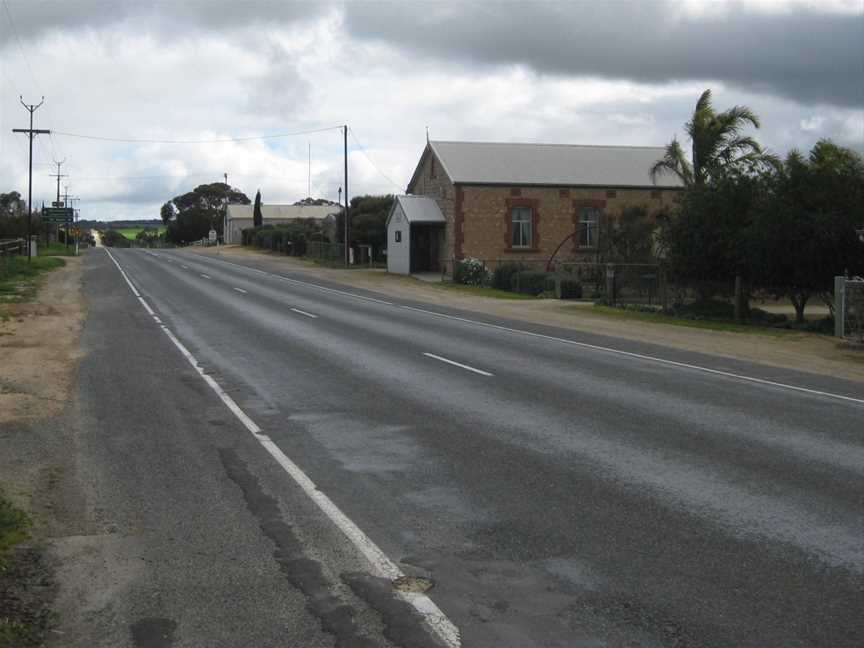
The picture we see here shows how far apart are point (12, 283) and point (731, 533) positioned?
37128 millimetres

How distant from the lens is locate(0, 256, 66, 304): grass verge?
106ft

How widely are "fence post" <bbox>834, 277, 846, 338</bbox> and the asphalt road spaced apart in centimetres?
577

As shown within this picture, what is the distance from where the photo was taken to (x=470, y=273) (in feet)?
149

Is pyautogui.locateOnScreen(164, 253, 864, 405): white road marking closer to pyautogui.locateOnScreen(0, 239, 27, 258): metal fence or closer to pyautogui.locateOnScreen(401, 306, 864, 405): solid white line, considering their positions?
pyautogui.locateOnScreen(401, 306, 864, 405): solid white line

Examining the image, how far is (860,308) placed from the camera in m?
20.7

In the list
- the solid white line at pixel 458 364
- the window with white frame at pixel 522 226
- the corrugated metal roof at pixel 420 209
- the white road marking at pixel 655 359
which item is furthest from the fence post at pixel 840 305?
the corrugated metal roof at pixel 420 209

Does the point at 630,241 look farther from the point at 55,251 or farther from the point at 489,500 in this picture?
the point at 55,251

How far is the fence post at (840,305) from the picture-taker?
20.8m

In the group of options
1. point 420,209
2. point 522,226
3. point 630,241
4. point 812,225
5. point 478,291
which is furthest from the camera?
point 420,209

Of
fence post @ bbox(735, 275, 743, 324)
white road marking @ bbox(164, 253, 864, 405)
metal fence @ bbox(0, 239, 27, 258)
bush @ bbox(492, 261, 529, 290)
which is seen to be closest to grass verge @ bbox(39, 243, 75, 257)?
metal fence @ bbox(0, 239, 27, 258)

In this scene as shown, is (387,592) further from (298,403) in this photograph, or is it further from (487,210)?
(487,210)

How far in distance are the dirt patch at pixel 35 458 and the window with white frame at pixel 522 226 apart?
1181 inches

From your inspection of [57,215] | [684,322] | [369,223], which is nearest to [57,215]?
[57,215]

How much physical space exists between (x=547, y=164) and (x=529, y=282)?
14866 millimetres
